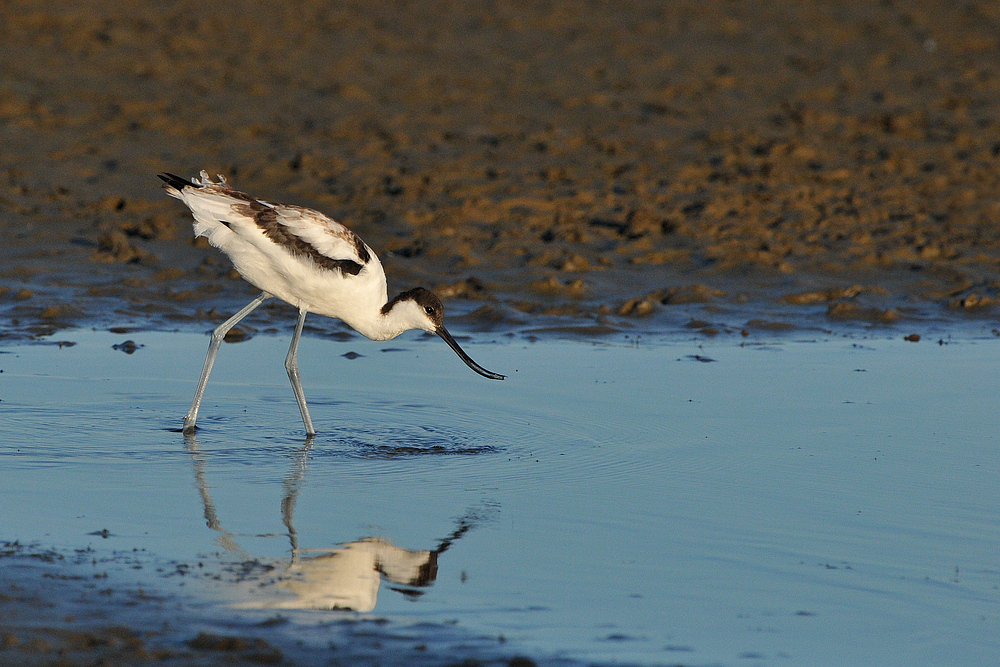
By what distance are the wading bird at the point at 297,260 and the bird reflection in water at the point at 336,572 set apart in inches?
71.3

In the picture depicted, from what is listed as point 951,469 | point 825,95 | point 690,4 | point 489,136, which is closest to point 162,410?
point 951,469

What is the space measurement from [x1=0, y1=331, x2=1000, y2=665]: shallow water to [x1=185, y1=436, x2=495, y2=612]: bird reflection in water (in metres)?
0.01

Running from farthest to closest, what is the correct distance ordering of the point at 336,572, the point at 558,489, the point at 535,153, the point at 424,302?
the point at 535,153 → the point at 424,302 → the point at 558,489 → the point at 336,572

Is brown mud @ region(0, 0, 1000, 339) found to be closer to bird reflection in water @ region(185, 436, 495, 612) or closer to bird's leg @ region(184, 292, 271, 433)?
bird's leg @ region(184, 292, 271, 433)

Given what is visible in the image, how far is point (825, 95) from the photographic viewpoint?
616 inches

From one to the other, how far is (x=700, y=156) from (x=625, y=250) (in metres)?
2.76

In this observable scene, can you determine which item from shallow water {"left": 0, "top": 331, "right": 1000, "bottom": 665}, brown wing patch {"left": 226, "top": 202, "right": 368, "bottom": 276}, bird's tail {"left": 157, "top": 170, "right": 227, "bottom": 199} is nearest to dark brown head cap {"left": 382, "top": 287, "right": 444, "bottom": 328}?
brown wing patch {"left": 226, "top": 202, "right": 368, "bottom": 276}

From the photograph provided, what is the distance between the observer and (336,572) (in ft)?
14.9

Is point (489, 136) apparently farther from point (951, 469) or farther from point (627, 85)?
point (951, 469)

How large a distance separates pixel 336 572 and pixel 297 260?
101 inches

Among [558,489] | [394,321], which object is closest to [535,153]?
[394,321]

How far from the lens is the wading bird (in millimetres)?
6754

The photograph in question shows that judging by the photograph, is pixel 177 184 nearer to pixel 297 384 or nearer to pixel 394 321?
pixel 297 384

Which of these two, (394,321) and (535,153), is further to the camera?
(535,153)
